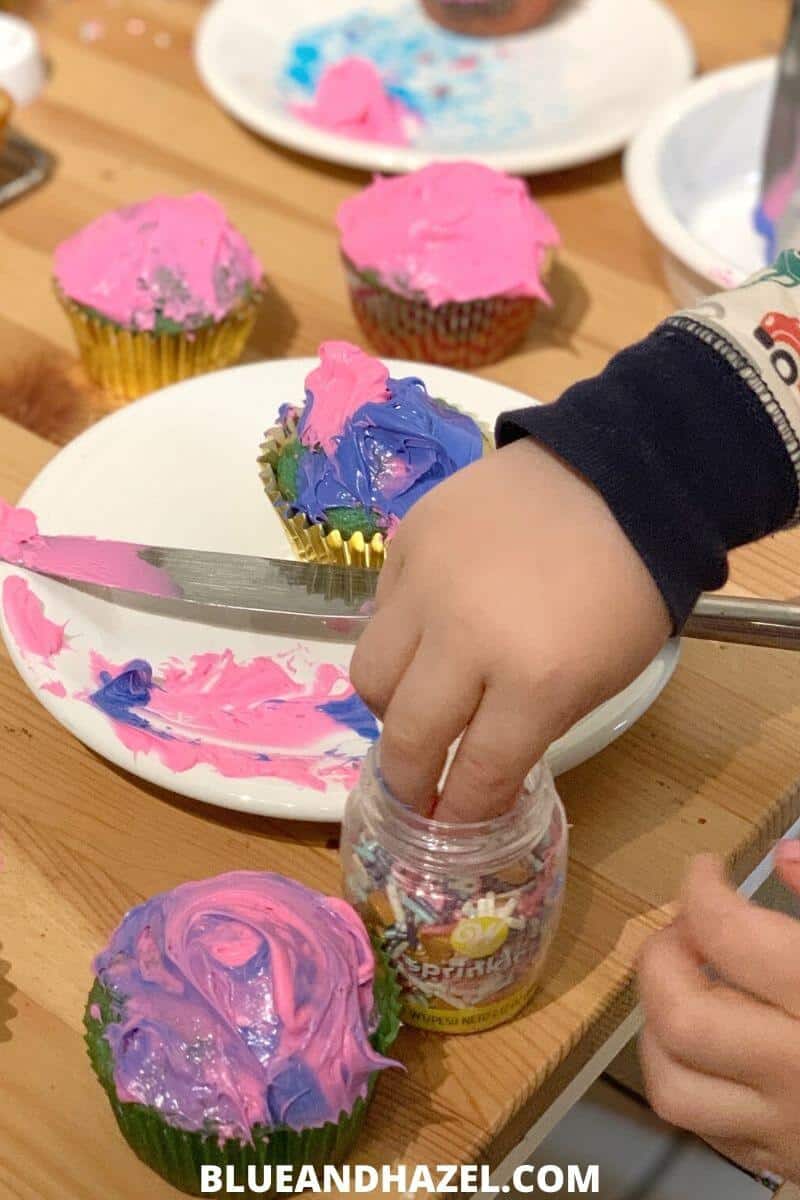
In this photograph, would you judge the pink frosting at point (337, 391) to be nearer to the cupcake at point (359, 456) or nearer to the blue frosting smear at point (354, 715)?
the cupcake at point (359, 456)

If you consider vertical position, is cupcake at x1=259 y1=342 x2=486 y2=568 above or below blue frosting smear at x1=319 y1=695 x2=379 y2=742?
above

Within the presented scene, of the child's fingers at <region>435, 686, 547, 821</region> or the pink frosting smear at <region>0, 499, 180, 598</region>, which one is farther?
the pink frosting smear at <region>0, 499, 180, 598</region>

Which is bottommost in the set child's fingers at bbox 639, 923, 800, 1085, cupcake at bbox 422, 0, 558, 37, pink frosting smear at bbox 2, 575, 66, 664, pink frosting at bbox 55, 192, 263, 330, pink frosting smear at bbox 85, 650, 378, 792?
pink frosting smear at bbox 85, 650, 378, 792

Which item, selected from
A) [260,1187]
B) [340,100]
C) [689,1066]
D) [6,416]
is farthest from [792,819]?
[340,100]

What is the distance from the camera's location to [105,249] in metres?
0.95

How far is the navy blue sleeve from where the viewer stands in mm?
552

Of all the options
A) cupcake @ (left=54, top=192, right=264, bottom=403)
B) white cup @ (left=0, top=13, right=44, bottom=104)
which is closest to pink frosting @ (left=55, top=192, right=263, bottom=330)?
cupcake @ (left=54, top=192, right=264, bottom=403)

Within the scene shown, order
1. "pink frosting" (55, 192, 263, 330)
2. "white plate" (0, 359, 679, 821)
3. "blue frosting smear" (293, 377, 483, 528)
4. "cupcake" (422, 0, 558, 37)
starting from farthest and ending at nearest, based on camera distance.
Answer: "cupcake" (422, 0, 558, 37) < "pink frosting" (55, 192, 263, 330) < "blue frosting smear" (293, 377, 483, 528) < "white plate" (0, 359, 679, 821)

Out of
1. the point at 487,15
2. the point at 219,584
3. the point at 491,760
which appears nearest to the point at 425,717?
the point at 491,760

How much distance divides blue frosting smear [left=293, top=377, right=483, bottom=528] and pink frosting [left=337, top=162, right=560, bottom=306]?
0.19 metres

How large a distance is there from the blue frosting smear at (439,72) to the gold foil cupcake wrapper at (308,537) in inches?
20.1

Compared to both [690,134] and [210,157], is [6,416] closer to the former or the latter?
[210,157]

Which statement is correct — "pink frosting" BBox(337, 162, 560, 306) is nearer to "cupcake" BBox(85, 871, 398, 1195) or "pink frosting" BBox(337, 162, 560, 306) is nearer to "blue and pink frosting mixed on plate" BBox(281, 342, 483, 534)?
"blue and pink frosting mixed on plate" BBox(281, 342, 483, 534)

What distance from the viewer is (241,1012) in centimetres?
54
